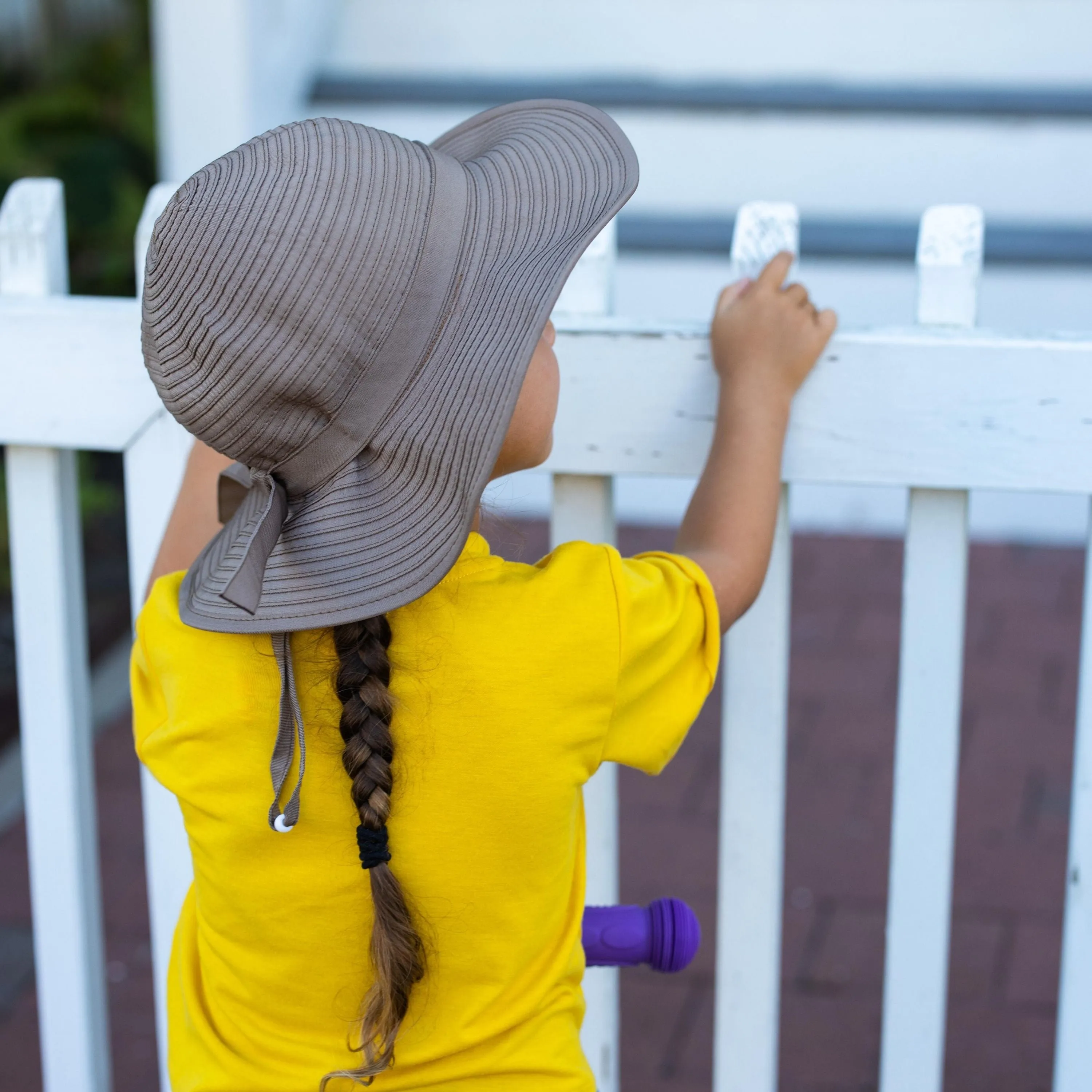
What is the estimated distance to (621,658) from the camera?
3.84 ft

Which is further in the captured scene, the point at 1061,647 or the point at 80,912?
the point at 1061,647

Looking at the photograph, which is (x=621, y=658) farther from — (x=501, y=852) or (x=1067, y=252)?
(x=1067, y=252)

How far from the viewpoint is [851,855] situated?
112 inches

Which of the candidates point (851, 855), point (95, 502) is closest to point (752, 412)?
point (851, 855)

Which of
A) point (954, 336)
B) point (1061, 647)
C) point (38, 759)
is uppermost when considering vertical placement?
point (954, 336)

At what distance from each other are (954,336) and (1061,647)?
94.1 inches

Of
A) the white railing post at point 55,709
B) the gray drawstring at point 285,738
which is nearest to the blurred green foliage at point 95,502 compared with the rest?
the white railing post at point 55,709

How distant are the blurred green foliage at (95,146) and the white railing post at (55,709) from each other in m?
→ 2.64

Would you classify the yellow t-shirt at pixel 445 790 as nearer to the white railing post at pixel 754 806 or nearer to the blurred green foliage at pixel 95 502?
the white railing post at pixel 754 806

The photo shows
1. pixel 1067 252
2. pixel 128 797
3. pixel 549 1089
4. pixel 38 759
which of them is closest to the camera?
pixel 549 1089

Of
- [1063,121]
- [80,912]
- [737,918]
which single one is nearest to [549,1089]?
[737,918]

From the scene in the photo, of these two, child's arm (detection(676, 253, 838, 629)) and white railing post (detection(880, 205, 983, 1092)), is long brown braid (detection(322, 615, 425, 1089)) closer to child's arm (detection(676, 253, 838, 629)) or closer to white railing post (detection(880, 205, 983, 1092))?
child's arm (detection(676, 253, 838, 629))

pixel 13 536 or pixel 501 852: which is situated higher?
pixel 13 536

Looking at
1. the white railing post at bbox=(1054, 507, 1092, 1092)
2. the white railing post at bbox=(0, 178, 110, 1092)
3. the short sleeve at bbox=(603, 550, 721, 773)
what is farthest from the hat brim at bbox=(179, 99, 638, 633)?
the white railing post at bbox=(1054, 507, 1092, 1092)
